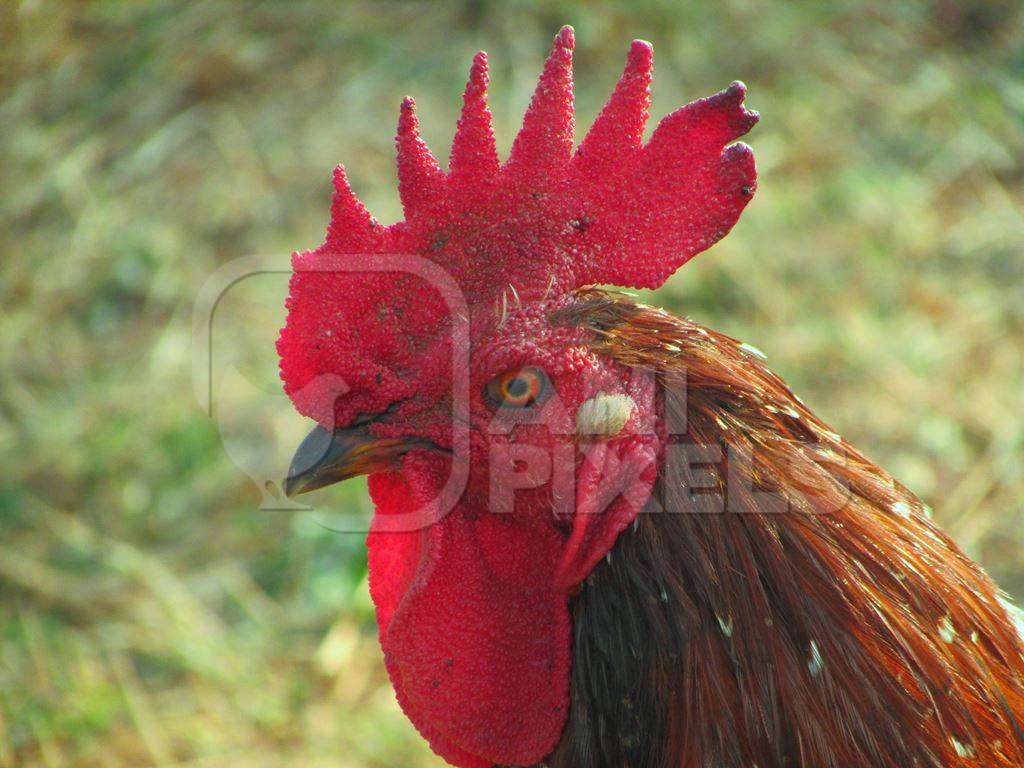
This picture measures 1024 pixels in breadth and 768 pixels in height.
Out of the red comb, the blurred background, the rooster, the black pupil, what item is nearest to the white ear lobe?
the rooster

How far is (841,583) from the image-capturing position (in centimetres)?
186

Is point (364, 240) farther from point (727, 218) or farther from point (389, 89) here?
point (389, 89)

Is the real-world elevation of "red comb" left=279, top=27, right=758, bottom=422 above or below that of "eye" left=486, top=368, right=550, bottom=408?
above

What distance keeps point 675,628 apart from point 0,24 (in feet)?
19.1

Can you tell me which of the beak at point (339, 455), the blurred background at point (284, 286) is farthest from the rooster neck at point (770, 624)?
the blurred background at point (284, 286)

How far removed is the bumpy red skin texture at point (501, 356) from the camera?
1.98 metres

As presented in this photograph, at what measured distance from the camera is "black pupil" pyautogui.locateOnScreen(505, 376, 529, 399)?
6.52 ft

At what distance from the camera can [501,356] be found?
6.50ft

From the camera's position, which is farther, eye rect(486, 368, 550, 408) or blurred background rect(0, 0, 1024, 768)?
blurred background rect(0, 0, 1024, 768)

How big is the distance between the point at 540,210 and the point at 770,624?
94 centimetres

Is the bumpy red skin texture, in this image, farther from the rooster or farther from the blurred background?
the blurred background

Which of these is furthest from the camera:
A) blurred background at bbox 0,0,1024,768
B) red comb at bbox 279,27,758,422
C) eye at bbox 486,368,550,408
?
blurred background at bbox 0,0,1024,768

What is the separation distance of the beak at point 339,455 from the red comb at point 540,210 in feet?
0.21

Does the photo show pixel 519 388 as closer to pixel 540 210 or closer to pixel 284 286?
pixel 540 210
